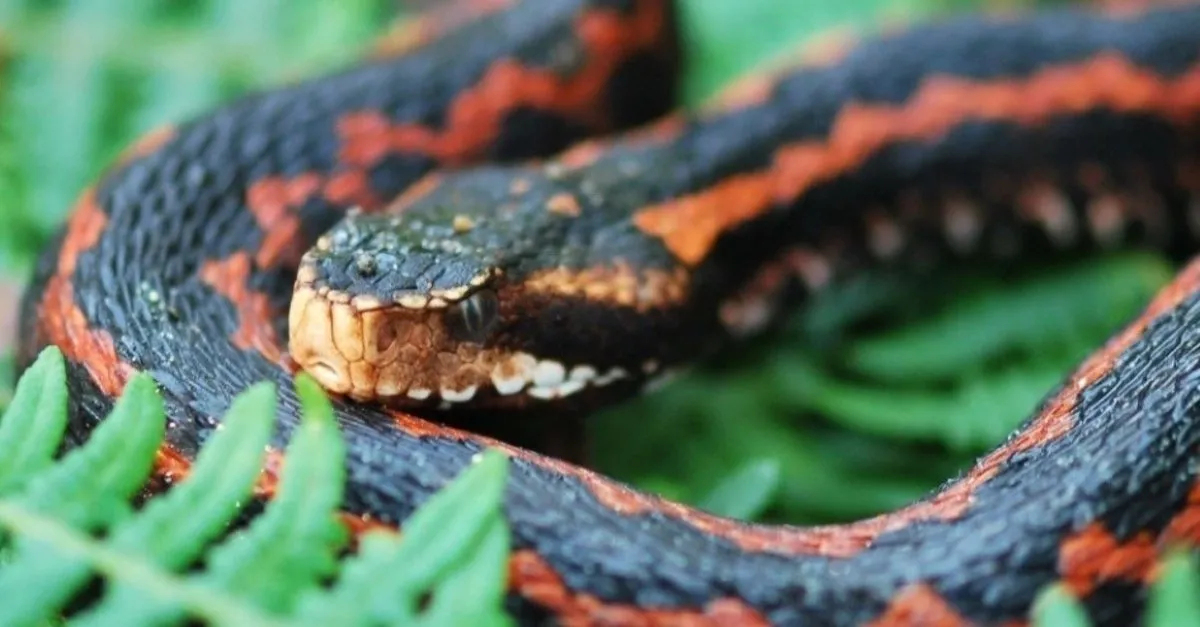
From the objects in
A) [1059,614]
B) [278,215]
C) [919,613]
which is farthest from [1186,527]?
[278,215]

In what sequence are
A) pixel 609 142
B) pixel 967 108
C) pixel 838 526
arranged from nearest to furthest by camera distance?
pixel 838 526
pixel 609 142
pixel 967 108

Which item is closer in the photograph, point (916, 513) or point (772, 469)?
point (916, 513)

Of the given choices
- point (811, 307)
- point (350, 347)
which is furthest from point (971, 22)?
point (350, 347)

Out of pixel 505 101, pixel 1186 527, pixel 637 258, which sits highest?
pixel 505 101

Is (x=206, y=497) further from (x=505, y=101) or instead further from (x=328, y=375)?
(x=505, y=101)

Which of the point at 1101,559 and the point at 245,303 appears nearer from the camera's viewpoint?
the point at 1101,559

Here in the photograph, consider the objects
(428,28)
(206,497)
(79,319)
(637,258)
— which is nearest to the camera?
(206,497)

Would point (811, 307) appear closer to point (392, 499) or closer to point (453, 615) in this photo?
point (392, 499)
